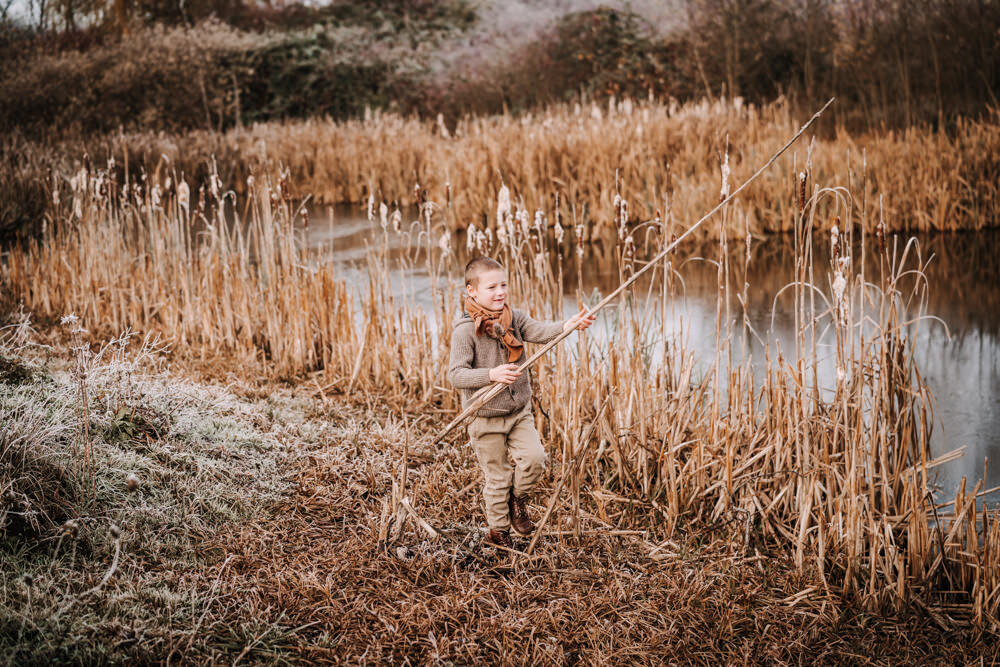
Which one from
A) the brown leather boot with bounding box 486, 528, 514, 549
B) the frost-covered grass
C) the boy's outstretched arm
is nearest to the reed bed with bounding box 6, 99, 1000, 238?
the frost-covered grass

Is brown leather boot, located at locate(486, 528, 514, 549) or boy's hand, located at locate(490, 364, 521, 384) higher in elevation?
boy's hand, located at locate(490, 364, 521, 384)

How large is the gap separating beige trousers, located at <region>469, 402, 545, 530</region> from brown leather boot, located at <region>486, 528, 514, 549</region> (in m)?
0.04

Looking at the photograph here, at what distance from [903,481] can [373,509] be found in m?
1.78

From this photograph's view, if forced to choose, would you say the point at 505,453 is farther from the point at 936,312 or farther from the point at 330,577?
the point at 936,312

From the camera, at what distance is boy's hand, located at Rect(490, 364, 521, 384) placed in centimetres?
235

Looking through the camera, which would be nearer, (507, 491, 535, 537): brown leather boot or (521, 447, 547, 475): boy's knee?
(521, 447, 547, 475): boy's knee

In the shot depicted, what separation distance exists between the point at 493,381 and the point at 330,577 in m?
0.76

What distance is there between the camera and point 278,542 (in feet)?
8.93

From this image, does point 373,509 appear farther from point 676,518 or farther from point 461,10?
point 461,10

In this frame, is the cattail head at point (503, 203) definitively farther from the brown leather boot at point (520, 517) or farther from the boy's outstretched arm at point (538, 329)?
the brown leather boot at point (520, 517)

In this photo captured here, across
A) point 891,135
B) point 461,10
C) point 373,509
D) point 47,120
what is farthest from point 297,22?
point 373,509

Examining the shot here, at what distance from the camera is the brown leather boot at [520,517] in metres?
2.75

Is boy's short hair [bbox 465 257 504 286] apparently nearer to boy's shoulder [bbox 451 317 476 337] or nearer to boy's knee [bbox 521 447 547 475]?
boy's shoulder [bbox 451 317 476 337]

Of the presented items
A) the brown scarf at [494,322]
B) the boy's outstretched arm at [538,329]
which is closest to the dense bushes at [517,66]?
the boy's outstretched arm at [538,329]
